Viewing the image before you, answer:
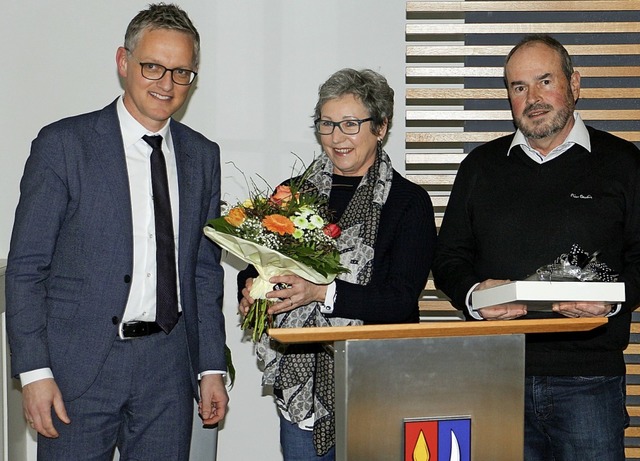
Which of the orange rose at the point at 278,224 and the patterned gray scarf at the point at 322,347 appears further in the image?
the patterned gray scarf at the point at 322,347

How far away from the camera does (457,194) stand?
3881 mm

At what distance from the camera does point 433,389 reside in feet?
9.29

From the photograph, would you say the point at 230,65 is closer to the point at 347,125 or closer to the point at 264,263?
the point at 347,125

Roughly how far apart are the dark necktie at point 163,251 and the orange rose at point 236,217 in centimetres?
30

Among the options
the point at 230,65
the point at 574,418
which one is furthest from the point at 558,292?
the point at 230,65

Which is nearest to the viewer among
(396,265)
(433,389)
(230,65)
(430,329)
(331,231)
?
(430,329)

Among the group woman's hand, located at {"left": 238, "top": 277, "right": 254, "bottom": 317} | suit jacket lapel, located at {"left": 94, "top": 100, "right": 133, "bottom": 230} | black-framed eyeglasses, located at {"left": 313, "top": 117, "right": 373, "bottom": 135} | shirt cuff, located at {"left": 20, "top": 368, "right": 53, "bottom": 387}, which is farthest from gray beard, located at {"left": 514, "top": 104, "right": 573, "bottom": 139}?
shirt cuff, located at {"left": 20, "top": 368, "right": 53, "bottom": 387}

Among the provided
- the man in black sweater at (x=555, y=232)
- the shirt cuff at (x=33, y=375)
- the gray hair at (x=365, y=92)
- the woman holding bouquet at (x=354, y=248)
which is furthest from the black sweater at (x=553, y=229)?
the shirt cuff at (x=33, y=375)

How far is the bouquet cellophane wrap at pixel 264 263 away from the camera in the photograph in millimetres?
3072

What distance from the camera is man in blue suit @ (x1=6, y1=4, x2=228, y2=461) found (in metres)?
3.18

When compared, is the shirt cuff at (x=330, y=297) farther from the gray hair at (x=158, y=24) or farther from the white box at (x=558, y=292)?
the gray hair at (x=158, y=24)

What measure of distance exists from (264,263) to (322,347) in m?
0.62

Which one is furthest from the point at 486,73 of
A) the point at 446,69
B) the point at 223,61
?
the point at 223,61

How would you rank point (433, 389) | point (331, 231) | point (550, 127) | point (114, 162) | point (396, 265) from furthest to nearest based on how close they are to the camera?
point (550, 127), point (396, 265), point (114, 162), point (331, 231), point (433, 389)
